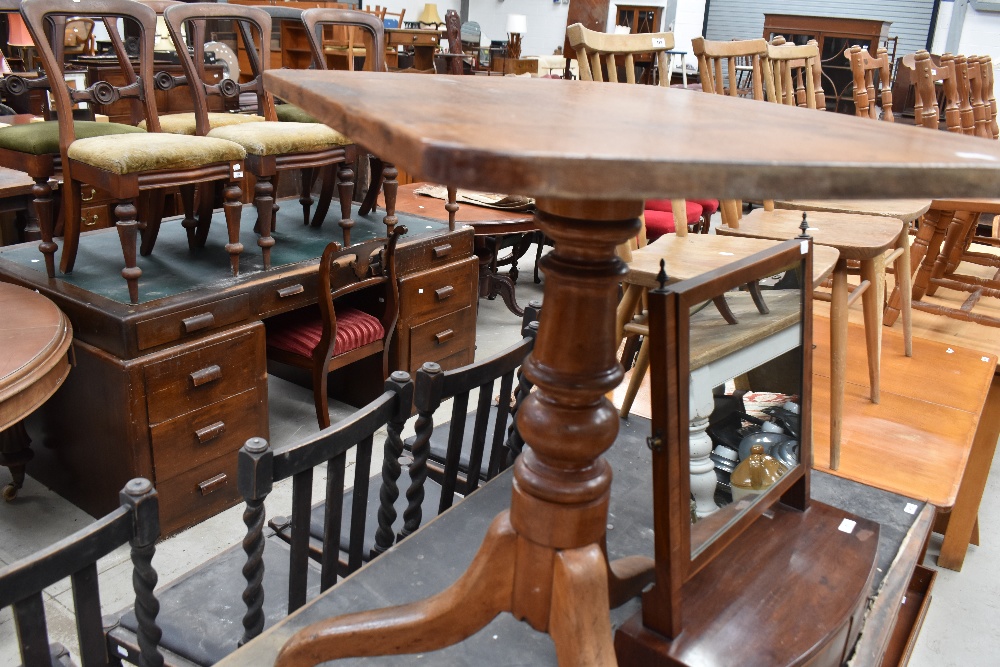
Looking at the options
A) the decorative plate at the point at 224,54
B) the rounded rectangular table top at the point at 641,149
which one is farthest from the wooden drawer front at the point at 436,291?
the decorative plate at the point at 224,54

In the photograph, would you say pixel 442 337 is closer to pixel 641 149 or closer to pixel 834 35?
pixel 641 149

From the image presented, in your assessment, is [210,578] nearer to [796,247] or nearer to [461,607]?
[461,607]

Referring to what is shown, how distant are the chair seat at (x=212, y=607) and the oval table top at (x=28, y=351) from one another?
583 millimetres

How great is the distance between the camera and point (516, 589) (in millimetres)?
942

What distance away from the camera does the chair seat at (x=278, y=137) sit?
2.66m

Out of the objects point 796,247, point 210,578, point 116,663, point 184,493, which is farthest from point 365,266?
point 796,247

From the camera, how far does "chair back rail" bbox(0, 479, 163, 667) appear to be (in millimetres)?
1006

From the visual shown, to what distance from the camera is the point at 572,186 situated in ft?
1.58

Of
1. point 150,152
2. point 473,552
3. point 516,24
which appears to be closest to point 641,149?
point 473,552

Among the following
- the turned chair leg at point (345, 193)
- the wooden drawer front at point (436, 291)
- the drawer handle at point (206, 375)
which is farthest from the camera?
the wooden drawer front at point (436, 291)

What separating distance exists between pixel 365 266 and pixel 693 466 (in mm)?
1964

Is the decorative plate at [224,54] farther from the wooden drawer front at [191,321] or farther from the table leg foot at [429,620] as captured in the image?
the table leg foot at [429,620]

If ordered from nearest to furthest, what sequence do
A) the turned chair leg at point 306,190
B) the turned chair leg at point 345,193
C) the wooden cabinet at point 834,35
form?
the turned chair leg at point 345,193 → the turned chair leg at point 306,190 → the wooden cabinet at point 834,35

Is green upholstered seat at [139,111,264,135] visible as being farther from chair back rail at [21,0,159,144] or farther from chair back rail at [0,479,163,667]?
chair back rail at [0,479,163,667]
